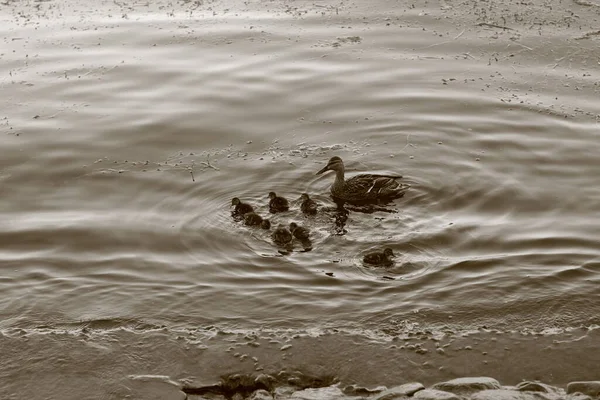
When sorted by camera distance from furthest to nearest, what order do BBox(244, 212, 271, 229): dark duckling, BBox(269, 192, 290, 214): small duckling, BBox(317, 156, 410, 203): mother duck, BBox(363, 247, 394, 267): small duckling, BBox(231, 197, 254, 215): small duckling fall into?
BBox(317, 156, 410, 203): mother duck, BBox(269, 192, 290, 214): small duckling, BBox(231, 197, 254, 215): small duckling, BBox(244, 212, 271, 229): dark duckling, BBox(363, 247, 394, 267): small duckling

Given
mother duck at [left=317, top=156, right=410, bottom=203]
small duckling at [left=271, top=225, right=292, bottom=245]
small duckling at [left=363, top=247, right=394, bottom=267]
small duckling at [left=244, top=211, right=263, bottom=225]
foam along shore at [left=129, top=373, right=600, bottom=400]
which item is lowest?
foam along shore at [left=129, top=373, right=600, bottom=400]

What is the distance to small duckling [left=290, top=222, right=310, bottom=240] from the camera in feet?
33.5

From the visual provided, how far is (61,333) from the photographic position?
870cm

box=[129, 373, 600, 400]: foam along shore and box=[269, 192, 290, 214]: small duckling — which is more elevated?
box=[269, 192, 290, 214]: small duckling

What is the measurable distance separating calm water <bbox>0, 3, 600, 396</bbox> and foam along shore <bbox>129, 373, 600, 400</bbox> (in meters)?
0.90

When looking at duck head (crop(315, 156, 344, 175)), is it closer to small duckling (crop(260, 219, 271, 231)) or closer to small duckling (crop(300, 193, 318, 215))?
small duckling (crop(300, 193, 318, 215))

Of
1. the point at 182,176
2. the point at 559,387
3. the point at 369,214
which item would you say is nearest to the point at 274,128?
the point at 182,176

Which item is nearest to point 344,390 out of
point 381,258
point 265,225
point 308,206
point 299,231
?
point 381,258

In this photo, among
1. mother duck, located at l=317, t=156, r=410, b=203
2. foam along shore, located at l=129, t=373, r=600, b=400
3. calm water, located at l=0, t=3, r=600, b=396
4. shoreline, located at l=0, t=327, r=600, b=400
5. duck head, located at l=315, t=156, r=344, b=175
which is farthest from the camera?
duck head, located at l=315, t=156, r=344, b=175

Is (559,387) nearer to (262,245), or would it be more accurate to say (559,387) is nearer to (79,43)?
(262,245)

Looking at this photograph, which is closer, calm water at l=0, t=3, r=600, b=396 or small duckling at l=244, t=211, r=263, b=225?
calm water at l=0, t=3, r=600, b=396

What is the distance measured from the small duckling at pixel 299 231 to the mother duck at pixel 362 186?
1323mm

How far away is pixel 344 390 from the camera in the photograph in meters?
7.69

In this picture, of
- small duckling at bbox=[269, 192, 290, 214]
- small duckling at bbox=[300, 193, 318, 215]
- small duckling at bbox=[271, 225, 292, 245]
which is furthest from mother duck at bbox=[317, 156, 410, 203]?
small duckling at bbox=[271, 225, 292, 245]
